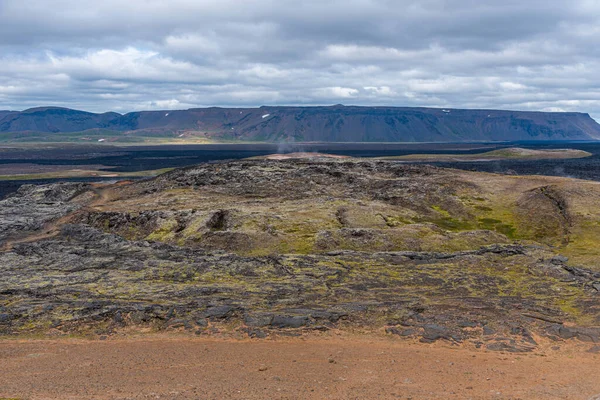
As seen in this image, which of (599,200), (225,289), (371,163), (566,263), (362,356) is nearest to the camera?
(362,356)

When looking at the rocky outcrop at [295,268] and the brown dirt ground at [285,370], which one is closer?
the brown dirt ground at [285,370]

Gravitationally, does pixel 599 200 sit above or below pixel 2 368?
above

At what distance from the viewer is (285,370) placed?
38469 millimetres

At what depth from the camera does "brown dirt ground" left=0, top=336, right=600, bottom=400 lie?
114 ft

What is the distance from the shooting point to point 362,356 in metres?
40.9

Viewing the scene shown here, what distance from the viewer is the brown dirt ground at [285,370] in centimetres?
3469

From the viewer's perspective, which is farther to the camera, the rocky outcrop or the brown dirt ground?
the rocky outcrop

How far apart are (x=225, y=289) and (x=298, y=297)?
8.90 meters

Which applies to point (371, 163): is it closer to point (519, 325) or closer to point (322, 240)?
point (322, 240)

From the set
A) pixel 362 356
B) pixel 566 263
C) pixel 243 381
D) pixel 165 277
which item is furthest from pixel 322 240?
pixel 243 381

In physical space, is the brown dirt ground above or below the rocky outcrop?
below

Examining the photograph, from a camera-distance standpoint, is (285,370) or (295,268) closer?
(285,370)

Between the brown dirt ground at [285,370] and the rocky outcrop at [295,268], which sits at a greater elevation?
the rocky outcrop at [295,268]

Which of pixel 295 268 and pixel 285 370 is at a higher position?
pixel 295 268
